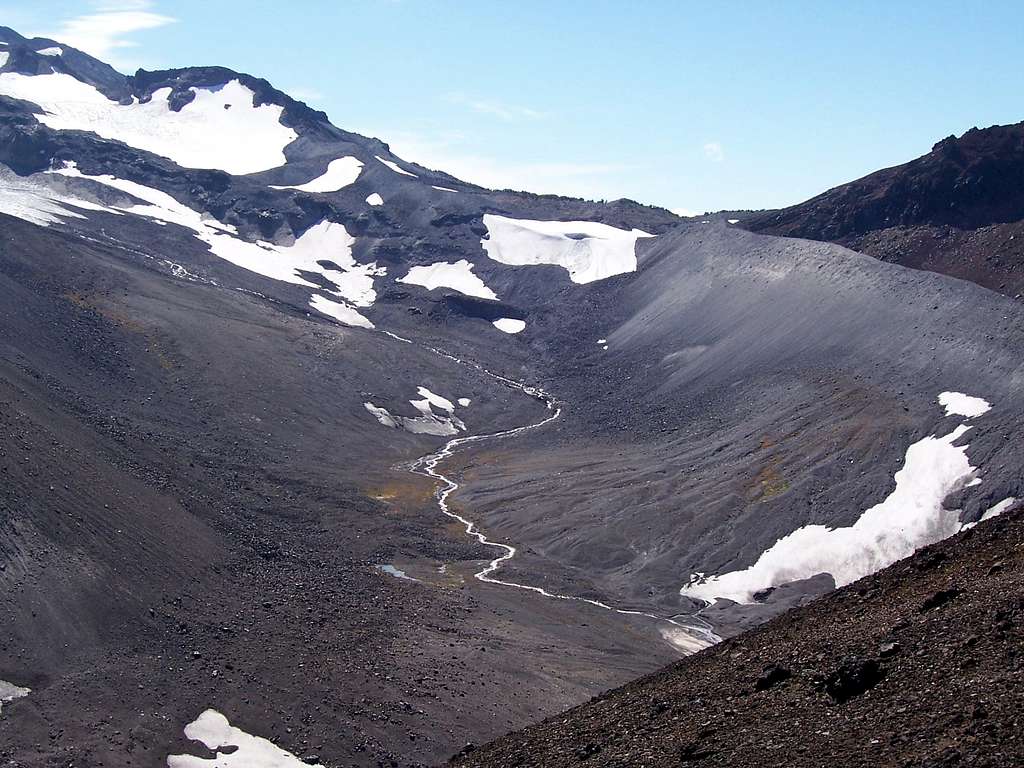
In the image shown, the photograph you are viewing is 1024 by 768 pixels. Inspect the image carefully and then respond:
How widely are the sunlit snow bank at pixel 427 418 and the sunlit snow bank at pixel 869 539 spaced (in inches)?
1451

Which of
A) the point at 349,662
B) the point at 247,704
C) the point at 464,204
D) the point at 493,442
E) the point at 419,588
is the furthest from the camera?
the point at 464,204

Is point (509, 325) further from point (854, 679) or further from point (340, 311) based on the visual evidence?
point (854, 679)

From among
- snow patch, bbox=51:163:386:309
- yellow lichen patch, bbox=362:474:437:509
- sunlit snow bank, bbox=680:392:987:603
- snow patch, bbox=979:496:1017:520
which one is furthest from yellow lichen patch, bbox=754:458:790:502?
snow patch, bbox=51:163:386:309

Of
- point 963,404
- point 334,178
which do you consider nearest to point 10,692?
point 963,404

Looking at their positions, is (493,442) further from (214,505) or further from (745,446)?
(214,505)

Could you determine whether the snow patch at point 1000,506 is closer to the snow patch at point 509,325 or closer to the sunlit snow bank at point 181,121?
the snow patch at point 509,325

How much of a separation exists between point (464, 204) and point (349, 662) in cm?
11257

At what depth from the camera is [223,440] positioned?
246 ft

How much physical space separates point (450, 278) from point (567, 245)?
14335 mm

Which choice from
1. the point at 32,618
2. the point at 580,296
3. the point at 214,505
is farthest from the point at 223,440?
the point at 580,296

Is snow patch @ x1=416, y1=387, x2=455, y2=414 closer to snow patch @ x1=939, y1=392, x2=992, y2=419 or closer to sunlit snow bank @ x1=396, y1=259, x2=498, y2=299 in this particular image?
sunlit snow bank @ x1=396, y1=259, x2=498, y2=299

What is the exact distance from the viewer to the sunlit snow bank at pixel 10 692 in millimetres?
35812

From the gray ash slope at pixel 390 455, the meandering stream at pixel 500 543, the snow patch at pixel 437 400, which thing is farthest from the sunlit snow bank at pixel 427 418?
the meandering stream at pixel 500 543

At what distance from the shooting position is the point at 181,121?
576 feet
